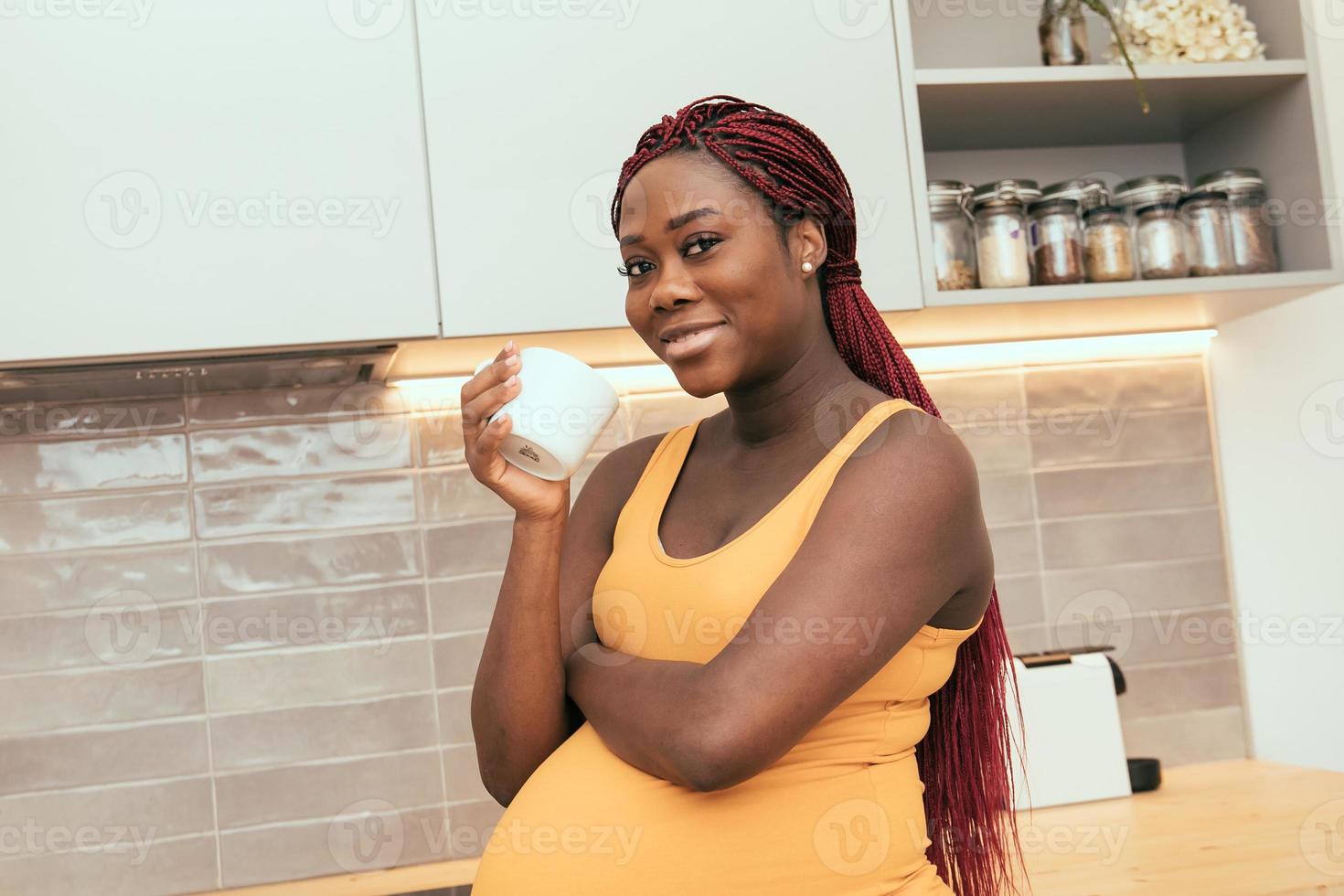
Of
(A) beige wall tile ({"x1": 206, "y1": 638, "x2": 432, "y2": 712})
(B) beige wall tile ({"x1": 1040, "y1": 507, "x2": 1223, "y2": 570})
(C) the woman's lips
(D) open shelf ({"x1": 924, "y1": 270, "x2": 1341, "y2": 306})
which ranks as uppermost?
(D) open shelf ({"x1": 924, "y1": 270, "x2": 1341, "y2": 306})

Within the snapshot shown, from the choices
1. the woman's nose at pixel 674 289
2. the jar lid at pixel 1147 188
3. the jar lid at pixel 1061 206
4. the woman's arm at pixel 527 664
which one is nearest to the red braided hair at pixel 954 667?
the woman's nose at pixel 674 289

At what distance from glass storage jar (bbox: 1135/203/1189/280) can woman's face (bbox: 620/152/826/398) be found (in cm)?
78

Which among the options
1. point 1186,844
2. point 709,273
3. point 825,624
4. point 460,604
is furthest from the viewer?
point 460,604

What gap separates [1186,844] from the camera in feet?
4.40

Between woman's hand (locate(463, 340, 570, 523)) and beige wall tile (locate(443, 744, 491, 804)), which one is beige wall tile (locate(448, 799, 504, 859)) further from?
woman's hand (locate(463, 340, 570, 523))

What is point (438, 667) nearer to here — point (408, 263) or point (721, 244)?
point (408, 263)

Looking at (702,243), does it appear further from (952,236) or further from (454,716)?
(454,716)

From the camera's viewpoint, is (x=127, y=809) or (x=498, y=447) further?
(x=127, y=809)

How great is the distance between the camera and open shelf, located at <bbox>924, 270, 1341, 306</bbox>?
1.40 meters

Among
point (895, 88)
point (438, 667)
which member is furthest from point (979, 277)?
point (438, 667)

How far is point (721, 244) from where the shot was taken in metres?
0.85

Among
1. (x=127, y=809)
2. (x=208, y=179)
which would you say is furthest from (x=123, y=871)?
(x=208, y=179)

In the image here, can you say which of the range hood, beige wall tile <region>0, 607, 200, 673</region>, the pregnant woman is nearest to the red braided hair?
the pregnant woman

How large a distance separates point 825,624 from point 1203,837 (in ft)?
2.78
